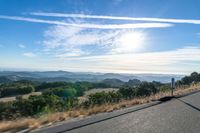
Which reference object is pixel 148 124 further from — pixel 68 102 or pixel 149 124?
pixel 68 102

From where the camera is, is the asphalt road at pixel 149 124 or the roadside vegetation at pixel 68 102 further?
the roadside vegetation at pixel 68 102

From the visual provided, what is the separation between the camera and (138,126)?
804 centimetres

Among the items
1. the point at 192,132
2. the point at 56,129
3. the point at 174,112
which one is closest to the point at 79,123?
the point at 56,129

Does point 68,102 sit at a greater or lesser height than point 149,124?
lesser

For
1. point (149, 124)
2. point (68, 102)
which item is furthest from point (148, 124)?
point (68, 102)

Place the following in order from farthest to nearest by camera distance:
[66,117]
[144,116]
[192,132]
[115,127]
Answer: [66,117]
[144,116]
[115,127]
[192,132]

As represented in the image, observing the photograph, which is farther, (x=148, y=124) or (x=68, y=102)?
(x=68, y=102)

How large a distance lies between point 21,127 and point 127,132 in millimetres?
3001

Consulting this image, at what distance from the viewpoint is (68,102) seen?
56000mm

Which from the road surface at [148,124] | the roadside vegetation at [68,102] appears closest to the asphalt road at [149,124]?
the road surface at [148,124]

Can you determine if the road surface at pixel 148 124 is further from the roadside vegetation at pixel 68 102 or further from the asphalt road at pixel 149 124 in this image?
the roadside vegetation at pixel 68 102

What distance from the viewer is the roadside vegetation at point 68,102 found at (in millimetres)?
10373

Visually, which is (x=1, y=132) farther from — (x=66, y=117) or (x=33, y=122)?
(x=66, y=117)

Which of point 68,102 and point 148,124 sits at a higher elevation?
point 148,124
